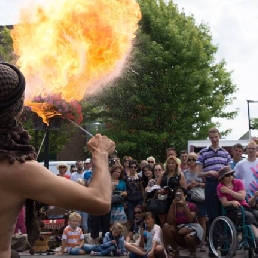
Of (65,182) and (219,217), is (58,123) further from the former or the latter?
(219,217)

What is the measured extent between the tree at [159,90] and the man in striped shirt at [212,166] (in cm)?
1589

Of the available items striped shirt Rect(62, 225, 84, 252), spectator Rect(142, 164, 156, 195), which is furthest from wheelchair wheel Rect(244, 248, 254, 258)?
striped shirt Rect(62, 225, 84, 252)

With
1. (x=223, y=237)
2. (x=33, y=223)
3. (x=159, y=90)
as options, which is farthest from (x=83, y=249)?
(x=159, y=90)

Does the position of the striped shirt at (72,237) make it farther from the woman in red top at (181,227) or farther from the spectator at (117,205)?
the woman in red top at (181,227)

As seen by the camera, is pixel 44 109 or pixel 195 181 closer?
pixel 44 109

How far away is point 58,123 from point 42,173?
358 cm

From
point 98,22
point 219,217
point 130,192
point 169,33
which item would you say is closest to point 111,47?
point 98,22

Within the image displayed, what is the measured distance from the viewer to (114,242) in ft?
38.8

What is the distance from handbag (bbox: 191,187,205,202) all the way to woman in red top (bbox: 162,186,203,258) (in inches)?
33.1

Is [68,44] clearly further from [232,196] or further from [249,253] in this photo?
[249,253]

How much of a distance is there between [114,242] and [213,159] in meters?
2.63

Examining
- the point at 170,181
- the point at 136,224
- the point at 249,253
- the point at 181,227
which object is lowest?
the point at 249,253

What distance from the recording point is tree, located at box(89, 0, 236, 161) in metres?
27.1

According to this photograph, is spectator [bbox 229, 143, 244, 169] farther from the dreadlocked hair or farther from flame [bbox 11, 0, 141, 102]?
the dreadlocked hair
